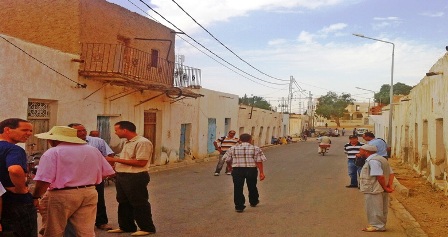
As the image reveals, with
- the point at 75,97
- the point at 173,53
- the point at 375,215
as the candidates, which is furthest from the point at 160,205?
the point at 173,53

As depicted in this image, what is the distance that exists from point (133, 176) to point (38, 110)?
8280 millimetres

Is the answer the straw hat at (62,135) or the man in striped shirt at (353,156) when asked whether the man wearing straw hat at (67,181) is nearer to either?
the straw hat at (62,135)

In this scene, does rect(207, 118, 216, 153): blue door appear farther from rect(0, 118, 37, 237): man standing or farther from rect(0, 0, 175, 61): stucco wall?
rect(0, 118, 37, 237): man standing

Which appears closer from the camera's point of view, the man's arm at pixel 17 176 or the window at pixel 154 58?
the man's arm at pixel 17 176

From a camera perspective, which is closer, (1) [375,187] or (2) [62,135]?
(2) [62,135]

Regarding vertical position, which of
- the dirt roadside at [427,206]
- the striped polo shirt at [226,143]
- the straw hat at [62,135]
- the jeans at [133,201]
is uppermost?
the straw hat at [62,135]

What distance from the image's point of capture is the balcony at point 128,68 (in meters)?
16.9

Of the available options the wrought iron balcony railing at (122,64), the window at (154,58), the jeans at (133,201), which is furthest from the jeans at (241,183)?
the window at (154,58)

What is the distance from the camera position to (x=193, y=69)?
23219mm

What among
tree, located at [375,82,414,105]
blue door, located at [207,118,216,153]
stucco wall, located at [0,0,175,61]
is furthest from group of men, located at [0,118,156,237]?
tree, located at [375,82,414,105]

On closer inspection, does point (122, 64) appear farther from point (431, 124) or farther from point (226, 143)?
point (431, 124)

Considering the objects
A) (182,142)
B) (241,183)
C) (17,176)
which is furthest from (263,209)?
(182,142)

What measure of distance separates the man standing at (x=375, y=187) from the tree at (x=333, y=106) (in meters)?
98.8

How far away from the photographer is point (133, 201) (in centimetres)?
753
